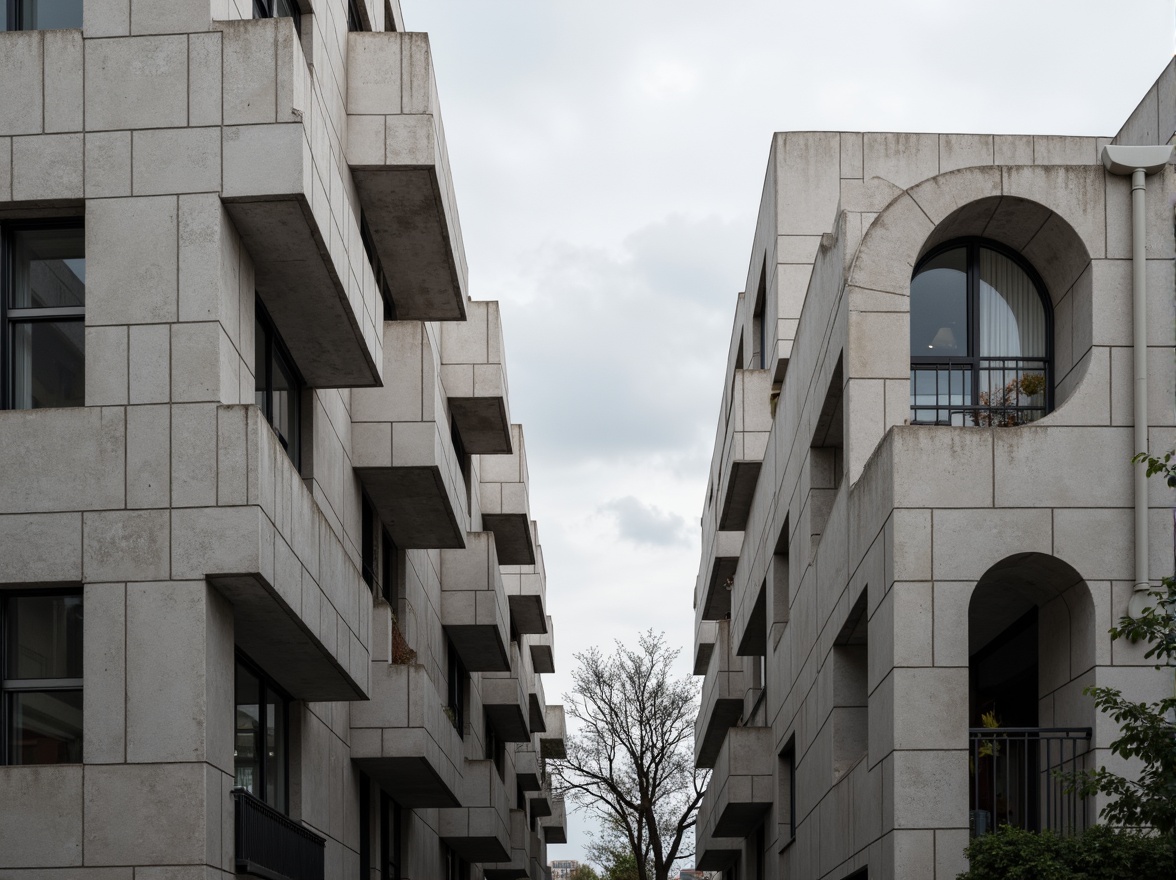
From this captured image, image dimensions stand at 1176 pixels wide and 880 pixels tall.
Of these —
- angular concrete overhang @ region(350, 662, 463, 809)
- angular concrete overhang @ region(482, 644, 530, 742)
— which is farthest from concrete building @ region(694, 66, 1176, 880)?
angular concrete overhang @ region(482, 644, 530, 742)

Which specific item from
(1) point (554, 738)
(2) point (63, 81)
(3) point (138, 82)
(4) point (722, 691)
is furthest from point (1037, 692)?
(1) point (554, 738)

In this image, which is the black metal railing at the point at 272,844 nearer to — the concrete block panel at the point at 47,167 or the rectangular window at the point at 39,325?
the rectangular window at the point at 39,325

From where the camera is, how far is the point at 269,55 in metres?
16.8

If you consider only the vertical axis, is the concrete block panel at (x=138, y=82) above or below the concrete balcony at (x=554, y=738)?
above

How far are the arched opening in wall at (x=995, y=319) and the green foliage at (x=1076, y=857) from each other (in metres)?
6.18

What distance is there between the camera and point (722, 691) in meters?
40.8

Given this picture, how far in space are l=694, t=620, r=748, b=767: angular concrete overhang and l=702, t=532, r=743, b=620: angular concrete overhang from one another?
5.33ft

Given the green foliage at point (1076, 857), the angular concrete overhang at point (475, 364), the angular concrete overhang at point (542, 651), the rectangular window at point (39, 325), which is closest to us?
the green foliage at point (1076, 857)

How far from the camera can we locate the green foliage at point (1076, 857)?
15.3 meters

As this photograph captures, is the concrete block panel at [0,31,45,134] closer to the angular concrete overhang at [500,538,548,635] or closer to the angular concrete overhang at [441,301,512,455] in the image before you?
the angular concrete overhang at [441,301,512,455]

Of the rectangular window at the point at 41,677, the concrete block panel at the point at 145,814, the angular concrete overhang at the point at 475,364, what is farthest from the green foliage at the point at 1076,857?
the angular concrete overhang at the point at 475,364

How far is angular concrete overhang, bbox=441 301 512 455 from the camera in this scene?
33.5 metres

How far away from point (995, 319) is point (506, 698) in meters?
29.0

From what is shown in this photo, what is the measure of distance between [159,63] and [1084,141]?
18549mm
